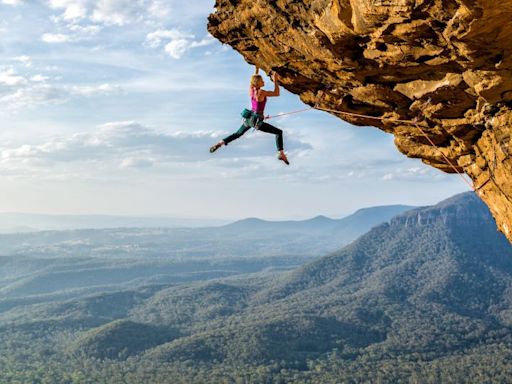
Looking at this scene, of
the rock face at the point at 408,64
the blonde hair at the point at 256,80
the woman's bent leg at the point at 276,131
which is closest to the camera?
the rock face at the point at 408,64

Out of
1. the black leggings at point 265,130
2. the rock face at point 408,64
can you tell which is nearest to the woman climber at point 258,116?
the black leggings at point 265,130

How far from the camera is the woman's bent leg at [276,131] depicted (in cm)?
1600

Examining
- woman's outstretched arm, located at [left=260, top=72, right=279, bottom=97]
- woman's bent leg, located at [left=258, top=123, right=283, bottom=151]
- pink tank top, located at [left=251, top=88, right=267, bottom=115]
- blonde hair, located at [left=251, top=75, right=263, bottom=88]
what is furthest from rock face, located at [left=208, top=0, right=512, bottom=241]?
woman's bent leg, located at [left=258, top=123, right=283, bottom=151]

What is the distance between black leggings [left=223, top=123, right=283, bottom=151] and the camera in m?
16.0

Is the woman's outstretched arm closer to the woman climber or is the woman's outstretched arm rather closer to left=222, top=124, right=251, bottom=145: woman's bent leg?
the woman climber

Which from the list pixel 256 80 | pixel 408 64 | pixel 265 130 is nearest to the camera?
pixel 408 64

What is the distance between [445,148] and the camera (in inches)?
632

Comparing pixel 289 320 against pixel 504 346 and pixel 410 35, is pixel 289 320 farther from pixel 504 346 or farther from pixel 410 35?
pixel 410 35

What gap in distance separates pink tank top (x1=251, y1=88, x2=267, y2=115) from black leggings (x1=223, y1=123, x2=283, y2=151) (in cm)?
58

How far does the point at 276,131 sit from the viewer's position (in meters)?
16.4


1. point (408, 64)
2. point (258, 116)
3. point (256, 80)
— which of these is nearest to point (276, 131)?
point (258, 116)

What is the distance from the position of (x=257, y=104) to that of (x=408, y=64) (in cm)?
489

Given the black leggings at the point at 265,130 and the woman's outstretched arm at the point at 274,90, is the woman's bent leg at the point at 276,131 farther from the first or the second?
the woman's outstretched arm at the point at 274,90

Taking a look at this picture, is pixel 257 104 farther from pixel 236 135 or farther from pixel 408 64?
pixel 408 64
